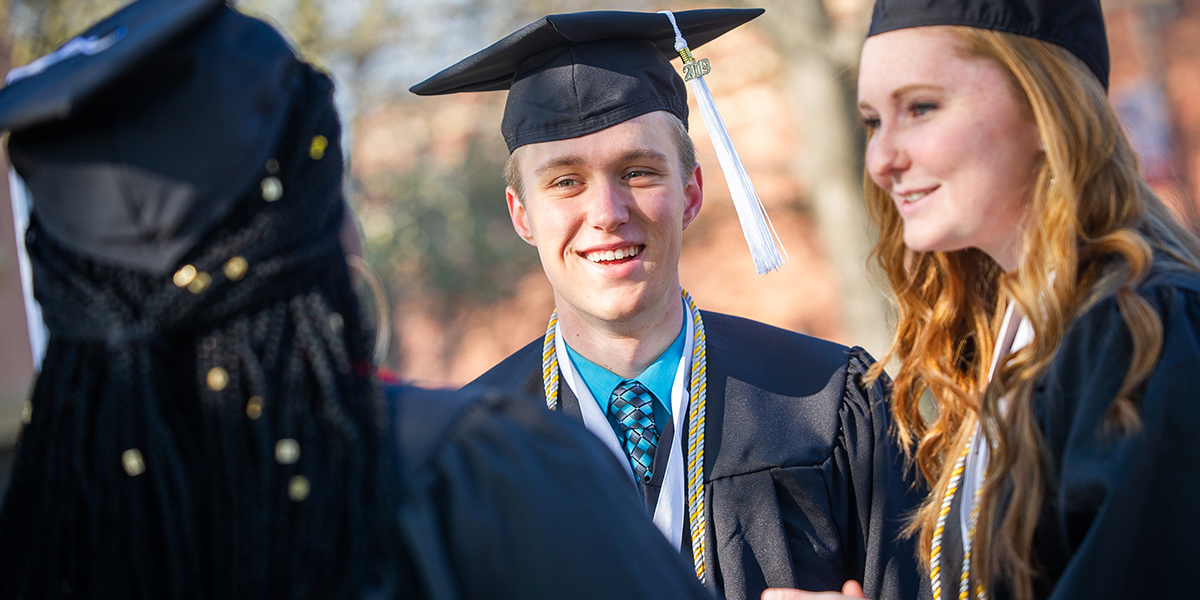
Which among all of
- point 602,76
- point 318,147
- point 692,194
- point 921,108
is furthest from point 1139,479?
point 602,76

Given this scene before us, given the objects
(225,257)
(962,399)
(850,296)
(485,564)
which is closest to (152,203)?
(225,257)

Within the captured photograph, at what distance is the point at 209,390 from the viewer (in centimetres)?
98

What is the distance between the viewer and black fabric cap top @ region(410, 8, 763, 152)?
2.41 m

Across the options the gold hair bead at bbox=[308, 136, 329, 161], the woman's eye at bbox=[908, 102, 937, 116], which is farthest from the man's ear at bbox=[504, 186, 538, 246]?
the gold hair bead at bbox=[308, 136, 329, 161]

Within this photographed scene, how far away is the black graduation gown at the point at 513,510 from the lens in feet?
3.27

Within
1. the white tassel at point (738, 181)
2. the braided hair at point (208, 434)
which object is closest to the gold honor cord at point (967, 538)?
the white tassel at point (738, 181)

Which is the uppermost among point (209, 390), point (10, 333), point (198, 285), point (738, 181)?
point (198, 285)

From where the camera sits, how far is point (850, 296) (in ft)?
25.1

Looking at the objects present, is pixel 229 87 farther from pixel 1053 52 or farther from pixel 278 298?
pixel 1053 52

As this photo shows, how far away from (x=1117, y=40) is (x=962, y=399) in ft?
38.2

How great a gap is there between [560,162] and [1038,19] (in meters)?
1.20

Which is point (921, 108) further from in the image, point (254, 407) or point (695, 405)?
point (254, 407)

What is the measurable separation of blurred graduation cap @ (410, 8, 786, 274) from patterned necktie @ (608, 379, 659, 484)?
534mm

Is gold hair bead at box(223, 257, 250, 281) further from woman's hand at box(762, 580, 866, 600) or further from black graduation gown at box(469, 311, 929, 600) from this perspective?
black graduation gown at box(469, 311, 929, 600)
